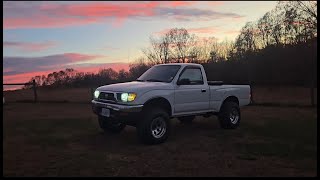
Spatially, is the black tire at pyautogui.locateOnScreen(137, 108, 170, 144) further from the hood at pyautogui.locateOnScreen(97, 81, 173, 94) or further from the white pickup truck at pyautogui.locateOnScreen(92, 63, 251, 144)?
the hood at pyautogui.locateOnScreen(97, 81, 173, 94)

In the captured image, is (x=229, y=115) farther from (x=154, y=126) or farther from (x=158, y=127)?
(x=154, y=126)

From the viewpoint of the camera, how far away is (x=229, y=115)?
10930 mm

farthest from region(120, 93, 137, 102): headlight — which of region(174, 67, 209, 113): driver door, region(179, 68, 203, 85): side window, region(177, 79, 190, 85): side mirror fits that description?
region(179, 68, 203, 85): side window

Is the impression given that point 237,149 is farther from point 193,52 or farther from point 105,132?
point 193,52

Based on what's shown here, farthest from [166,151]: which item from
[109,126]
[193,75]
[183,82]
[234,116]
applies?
[234,116]

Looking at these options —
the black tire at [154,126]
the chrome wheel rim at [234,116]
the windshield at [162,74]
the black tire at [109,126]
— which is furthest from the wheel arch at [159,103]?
the chrome wheel rim at [234,116]

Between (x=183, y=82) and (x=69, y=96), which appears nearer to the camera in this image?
(x=183, y=82)

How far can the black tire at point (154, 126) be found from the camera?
27.8ft

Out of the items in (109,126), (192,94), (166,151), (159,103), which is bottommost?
(166,151)

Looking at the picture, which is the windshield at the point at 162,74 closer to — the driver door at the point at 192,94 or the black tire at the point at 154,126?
the driver door at the point at 192,94

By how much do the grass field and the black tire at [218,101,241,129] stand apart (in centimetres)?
24

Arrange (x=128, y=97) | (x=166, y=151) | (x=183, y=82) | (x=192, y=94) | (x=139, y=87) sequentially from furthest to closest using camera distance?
(x=192, y=94) < (x=183, y=82) < (x=139, y=87) < (x=128, y=97) < (x=166, y=151)

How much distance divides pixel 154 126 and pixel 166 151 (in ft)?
3.12

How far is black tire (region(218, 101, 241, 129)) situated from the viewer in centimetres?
1089
